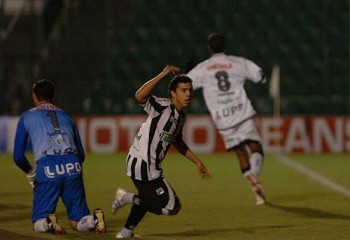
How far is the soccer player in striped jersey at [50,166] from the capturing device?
970cm

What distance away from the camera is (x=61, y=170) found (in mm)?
9734

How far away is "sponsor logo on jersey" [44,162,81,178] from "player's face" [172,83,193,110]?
1.14 metres

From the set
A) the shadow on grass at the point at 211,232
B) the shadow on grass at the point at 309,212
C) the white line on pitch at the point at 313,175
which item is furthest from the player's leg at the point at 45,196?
the white line on pitch at the point at 313,175

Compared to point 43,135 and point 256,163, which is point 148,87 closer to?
point 43,135

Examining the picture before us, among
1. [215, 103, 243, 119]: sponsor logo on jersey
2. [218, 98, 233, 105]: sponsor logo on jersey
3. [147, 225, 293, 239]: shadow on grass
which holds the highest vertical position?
[218, 98, 233, 105]: sponsor logo on jersey

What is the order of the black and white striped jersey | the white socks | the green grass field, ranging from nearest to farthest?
1. the black and white striped jersey
2. the green grass field
3. the white socks

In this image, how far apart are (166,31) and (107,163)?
24.2ft

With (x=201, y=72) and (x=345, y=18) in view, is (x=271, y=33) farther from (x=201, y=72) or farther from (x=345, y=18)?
(x=201, y=72)

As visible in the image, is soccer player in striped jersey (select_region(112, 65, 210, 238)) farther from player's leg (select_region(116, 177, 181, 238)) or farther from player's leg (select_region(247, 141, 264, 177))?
player's leg (select_region(247, 141, 264, 177))

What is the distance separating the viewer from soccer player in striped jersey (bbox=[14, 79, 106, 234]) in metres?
9.70

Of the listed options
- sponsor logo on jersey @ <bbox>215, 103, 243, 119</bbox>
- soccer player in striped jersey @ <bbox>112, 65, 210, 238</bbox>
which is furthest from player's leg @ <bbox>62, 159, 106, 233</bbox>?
sponsor logo on jersey @ <bbox>215, 103, 243, 119</bbox>

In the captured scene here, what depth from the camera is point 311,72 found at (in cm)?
2609

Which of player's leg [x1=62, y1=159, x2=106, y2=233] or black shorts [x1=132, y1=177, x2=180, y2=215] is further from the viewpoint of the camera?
player's leg [x1=62, y1=159, x2=106, y2=233]

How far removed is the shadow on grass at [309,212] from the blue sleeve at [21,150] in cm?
347
